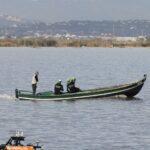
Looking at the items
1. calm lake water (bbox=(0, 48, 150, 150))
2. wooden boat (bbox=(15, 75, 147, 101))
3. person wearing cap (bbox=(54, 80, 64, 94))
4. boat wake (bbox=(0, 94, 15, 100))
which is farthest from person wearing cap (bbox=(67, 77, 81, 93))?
boat wake (bbox=(0, 94, 15, 100))

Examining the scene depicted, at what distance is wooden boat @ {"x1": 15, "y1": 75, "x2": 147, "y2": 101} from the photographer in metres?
49.3

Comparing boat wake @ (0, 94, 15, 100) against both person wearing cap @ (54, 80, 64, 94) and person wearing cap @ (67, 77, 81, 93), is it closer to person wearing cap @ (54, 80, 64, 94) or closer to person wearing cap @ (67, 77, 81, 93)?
person wearing cap @ (54, 80, 64, 94)

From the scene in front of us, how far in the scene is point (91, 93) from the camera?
164ft

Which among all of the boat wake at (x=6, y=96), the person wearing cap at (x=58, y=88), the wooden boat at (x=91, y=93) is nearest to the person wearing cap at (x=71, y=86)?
the wooden boat at (x=91, y=93)

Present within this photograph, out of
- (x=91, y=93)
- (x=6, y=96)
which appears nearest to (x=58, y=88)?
(x=91, y=93)

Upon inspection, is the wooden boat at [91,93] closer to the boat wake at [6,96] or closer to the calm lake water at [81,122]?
the calm lake water at [81,122]

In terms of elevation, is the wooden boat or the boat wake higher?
the wooden boat

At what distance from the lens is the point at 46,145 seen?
105ft

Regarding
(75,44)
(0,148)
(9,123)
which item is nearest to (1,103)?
(9,123)

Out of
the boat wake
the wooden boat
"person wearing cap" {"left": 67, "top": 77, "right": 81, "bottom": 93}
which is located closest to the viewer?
"person wearing cap" {"left": 67, "top": 77, "right": 81, "bottom": 93}

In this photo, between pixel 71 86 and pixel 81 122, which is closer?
pixel 81 122

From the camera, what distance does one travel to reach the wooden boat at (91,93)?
49.3 metres

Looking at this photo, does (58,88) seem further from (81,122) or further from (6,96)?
(81,122)

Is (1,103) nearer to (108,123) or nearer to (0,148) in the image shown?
(108,123)
